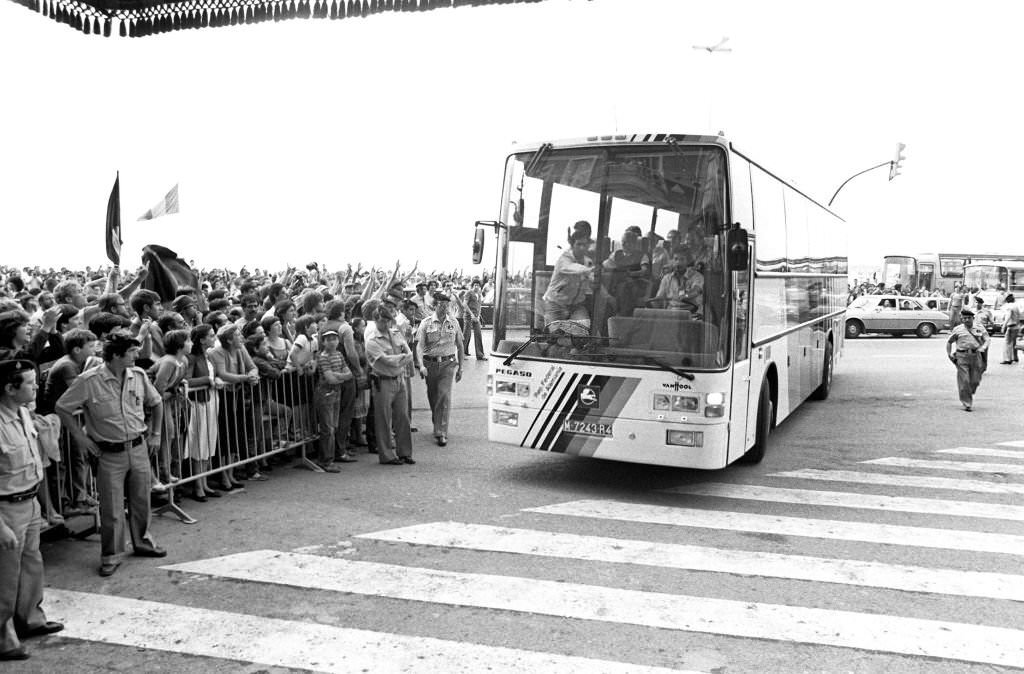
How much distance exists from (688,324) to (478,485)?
2649mm

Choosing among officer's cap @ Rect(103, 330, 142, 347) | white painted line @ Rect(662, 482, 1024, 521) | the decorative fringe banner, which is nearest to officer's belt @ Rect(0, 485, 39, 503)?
officer's cap @ Rect(103, 330, 142, 347)

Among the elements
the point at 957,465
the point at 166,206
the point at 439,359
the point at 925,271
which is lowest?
the point at 957,465

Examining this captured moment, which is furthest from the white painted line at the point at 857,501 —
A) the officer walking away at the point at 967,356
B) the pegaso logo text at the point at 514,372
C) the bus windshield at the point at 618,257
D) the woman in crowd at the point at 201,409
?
the officer walking away at the point at 967,356

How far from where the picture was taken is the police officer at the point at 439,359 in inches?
412

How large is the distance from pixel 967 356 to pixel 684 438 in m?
7.78

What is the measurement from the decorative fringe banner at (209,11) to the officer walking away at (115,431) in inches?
98.0

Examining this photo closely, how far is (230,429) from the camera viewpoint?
8.47 metres

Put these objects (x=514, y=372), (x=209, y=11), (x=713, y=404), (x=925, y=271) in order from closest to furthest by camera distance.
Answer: (x=209, y=11) < (x=713, y=404) < (x=514, y=372) < (x=925, y=271)

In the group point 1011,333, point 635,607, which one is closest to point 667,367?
point 635,607

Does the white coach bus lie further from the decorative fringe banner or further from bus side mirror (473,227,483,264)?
the decorative fringe banner

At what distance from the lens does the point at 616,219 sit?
26.5 feet

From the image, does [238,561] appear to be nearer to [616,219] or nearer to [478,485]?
[478,485]

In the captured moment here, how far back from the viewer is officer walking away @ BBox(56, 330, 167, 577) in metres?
5.64

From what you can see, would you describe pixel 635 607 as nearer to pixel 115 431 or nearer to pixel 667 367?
pixel 667 367
